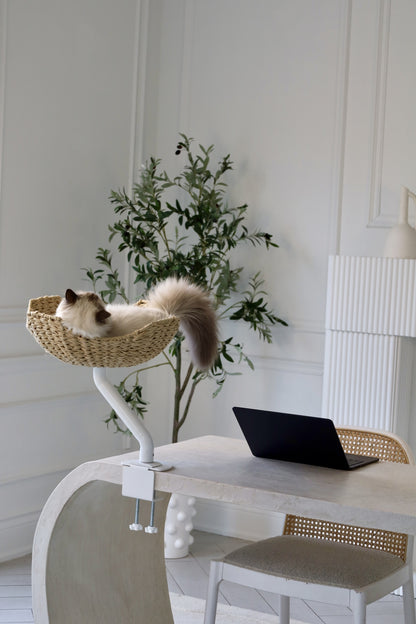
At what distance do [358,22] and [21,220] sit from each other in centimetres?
179

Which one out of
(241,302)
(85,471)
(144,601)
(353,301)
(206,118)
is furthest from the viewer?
(206,118)

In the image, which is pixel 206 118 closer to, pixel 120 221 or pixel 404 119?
pixel 120 221

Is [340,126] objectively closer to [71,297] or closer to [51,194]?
[51,194]

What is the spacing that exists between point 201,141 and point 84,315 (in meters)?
2.69

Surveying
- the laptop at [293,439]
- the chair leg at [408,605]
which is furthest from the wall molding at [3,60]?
the chair leg at [408,605]

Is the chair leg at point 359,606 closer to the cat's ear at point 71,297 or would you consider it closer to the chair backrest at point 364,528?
the chair backrest at point 364,528

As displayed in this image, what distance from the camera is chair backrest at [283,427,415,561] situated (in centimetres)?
248

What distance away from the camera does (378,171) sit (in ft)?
13.0

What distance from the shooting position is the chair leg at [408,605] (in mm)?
2303

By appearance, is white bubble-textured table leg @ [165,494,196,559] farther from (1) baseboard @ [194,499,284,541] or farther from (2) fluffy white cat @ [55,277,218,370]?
(2) fluffy white cat @ [55,277,218,370]

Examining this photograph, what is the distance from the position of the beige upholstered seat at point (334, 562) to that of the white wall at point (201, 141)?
157 cm

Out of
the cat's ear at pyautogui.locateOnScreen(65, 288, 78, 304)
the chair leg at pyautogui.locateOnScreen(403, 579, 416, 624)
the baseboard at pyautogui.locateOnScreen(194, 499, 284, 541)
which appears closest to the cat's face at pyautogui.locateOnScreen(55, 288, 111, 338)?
the cat's ear at pyautogui.locateOnScreen(65, 288, 78, 304)

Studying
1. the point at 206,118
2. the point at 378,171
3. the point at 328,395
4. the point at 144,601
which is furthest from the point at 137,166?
the point at 144,601

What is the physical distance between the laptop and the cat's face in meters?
0.37
